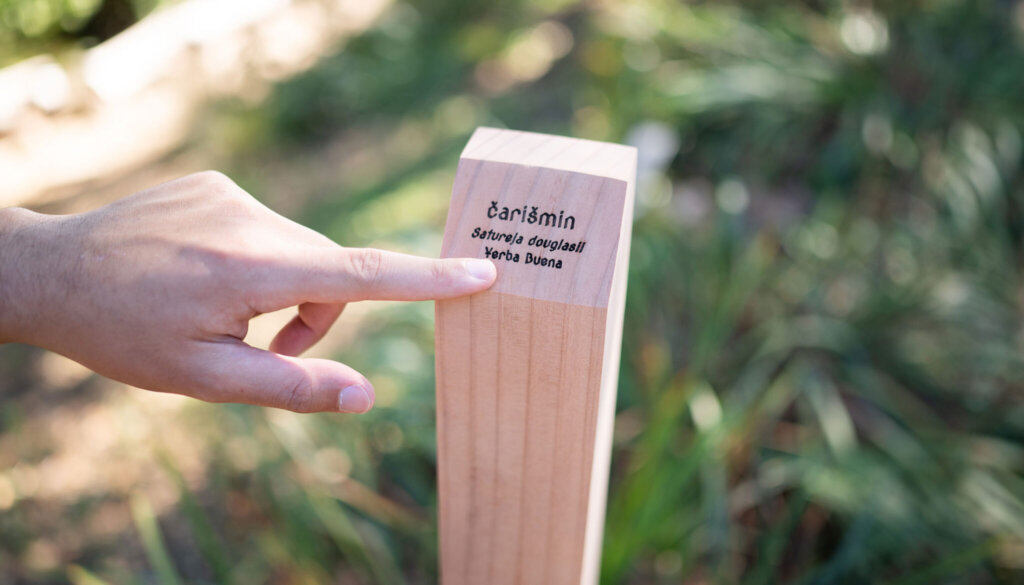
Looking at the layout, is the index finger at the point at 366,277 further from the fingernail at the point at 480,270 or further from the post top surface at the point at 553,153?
the post top surface at the point at 553,153

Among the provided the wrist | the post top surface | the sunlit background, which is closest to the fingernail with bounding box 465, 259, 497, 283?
the post top surface

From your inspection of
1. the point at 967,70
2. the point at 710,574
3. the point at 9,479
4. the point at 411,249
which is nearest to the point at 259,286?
the point at 710,574

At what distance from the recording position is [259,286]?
0.68 metres

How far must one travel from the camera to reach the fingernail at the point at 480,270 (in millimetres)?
655

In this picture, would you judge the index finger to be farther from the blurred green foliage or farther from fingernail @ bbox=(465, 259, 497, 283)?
the blurred green foliage

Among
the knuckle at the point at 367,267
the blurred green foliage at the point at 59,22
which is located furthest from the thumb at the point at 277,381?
the blurred green foliage at the point at 59,22

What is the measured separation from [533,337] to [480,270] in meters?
0.08

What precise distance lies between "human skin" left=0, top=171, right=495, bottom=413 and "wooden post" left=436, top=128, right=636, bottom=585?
0.04 m

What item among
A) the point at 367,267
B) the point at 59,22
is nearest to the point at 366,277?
the point at 367,267

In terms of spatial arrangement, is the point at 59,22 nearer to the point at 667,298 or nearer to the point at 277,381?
the point at 667,298

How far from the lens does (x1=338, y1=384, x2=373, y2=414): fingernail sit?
2.37 ft

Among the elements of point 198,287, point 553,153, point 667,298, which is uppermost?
point 553,153

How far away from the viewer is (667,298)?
2.19m

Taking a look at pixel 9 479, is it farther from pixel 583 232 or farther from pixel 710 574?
pixel 583 232
